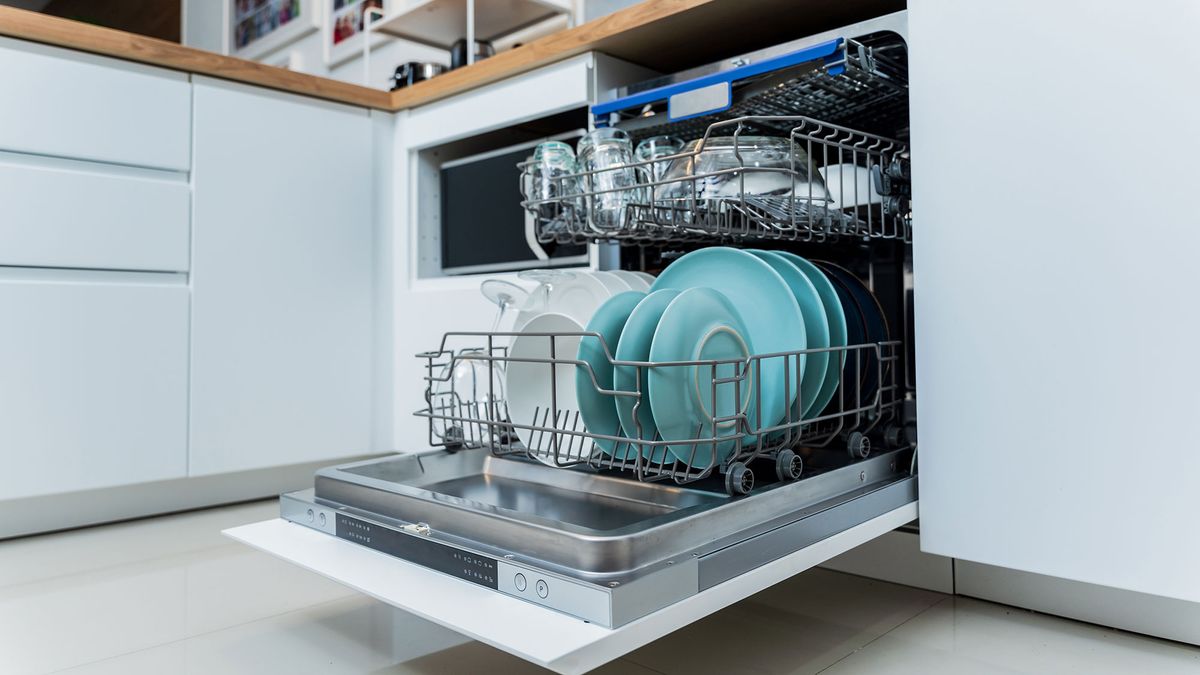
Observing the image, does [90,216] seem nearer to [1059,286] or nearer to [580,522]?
[580,522]

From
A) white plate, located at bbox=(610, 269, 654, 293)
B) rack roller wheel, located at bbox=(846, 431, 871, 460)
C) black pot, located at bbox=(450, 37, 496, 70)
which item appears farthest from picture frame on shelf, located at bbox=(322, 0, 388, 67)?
rack roller wheel, located at bbox=(846, 431, 871, 460)

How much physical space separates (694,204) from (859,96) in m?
0.43

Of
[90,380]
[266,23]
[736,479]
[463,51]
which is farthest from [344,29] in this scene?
[736,479]

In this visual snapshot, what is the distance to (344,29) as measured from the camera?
9.21ft

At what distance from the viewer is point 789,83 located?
1.07m

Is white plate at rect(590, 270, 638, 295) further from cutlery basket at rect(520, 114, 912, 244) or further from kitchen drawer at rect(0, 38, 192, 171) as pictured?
kitchen drawer at rect(0, 38, 192, 171)

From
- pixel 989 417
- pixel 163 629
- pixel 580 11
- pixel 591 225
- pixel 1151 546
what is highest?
pixel 580 11

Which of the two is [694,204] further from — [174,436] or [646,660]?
[174,436]

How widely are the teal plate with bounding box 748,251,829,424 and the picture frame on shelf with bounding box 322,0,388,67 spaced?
2118 millimetres

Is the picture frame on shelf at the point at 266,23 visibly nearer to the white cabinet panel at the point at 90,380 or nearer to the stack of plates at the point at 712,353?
the white cabinet panel at the point at 90,380

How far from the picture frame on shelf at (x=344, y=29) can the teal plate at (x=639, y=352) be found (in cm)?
216

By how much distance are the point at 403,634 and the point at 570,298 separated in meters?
0.48

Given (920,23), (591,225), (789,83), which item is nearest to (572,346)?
(591,225)

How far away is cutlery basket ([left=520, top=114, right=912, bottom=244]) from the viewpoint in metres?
0.95
